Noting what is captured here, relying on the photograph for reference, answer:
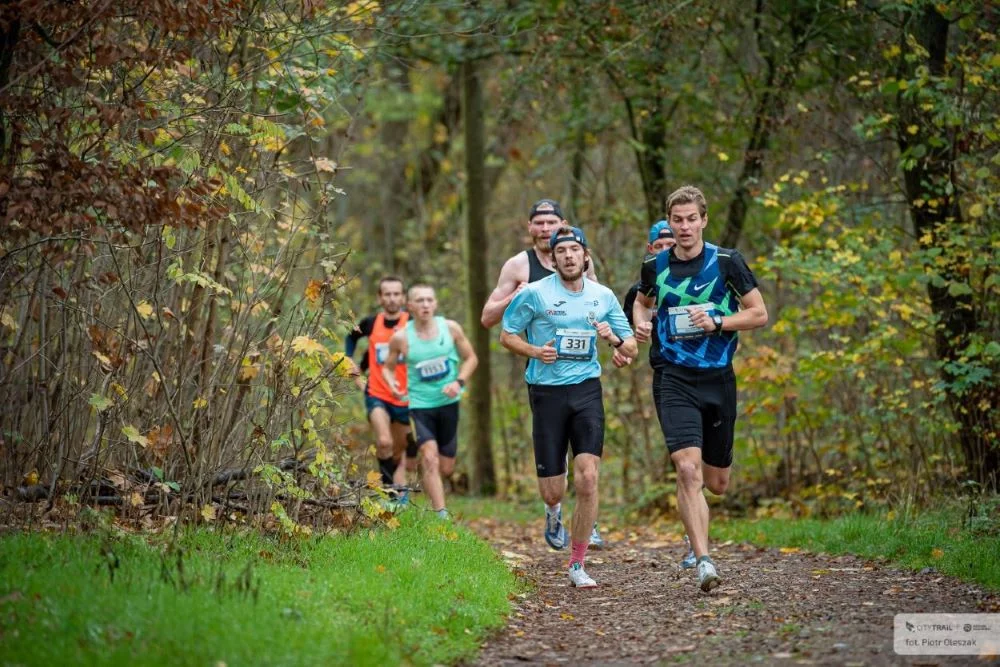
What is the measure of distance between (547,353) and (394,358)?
3.64 meters

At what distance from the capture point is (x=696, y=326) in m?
7.66

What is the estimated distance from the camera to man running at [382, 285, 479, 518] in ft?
35.7

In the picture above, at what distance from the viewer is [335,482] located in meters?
8.62

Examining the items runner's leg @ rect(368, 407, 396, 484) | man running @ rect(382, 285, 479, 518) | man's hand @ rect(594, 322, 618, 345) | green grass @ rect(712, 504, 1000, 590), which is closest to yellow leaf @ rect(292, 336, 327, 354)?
man's hand @ rect(594, 322, 618, 345)

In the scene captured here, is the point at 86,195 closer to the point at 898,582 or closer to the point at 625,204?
the point at 898,582

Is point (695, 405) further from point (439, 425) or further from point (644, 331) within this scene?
point (439, 425)

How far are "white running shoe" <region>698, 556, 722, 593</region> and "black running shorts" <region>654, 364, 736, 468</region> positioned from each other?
0.75 metres

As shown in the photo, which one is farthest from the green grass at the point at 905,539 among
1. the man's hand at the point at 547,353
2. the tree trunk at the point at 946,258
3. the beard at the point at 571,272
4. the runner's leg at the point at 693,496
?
the beard at the point at 571,272

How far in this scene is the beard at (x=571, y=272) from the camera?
8117mm

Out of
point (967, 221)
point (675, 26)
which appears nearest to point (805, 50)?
point (675, 26)

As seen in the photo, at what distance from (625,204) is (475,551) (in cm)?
970

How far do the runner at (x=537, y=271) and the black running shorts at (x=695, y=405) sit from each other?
168 centimetres

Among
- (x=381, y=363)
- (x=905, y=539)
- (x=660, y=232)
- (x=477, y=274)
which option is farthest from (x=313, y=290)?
(x=477, y=274)

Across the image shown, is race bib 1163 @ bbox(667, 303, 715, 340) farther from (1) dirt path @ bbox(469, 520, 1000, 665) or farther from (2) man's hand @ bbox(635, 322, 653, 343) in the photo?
(1) dirt path @ bbox(469, 520, 1000, 665)
